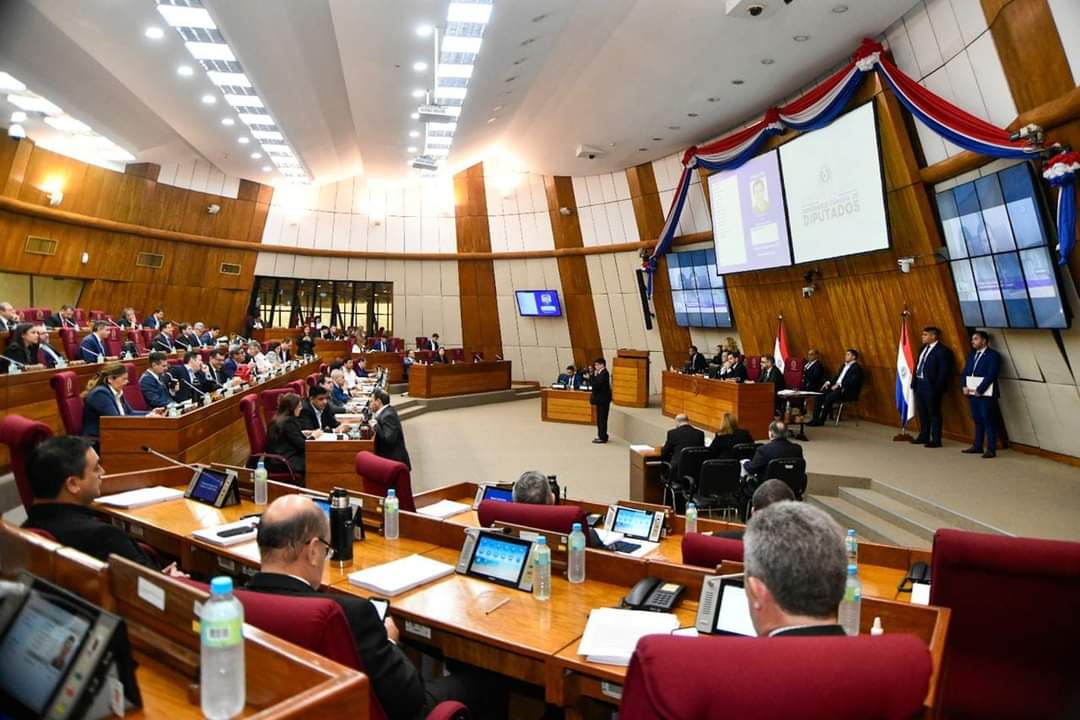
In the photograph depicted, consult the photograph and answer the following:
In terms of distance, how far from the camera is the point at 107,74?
9.41m

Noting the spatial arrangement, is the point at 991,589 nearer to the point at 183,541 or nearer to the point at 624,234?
the point at 183,541

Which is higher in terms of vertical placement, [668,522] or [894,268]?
[894,268]

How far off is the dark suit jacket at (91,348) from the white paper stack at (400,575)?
7.18m

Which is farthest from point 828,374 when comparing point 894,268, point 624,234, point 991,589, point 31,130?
point 31,130

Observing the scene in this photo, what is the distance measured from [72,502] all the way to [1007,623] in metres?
3.29

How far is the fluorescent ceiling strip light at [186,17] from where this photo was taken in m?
7.43

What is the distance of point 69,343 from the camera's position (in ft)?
29.9

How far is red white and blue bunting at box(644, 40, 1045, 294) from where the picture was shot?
20.9ft

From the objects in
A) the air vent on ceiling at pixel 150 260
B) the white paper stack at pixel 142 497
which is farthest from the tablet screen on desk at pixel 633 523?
the air vent on ceiling at pixel 150 260

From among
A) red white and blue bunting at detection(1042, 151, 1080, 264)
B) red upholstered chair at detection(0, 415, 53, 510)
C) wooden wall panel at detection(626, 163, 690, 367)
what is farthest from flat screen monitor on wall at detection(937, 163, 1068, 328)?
red upholstered chair at detection(0, 415, 53, 510)

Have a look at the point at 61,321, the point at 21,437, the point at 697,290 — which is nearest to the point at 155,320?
the point at 61,321

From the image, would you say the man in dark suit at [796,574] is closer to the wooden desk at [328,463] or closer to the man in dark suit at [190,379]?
the wooden desk at [328,463]

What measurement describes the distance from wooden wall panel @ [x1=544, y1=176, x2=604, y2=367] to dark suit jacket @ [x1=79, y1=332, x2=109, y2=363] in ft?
34.3

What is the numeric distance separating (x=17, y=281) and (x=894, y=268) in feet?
48.4
